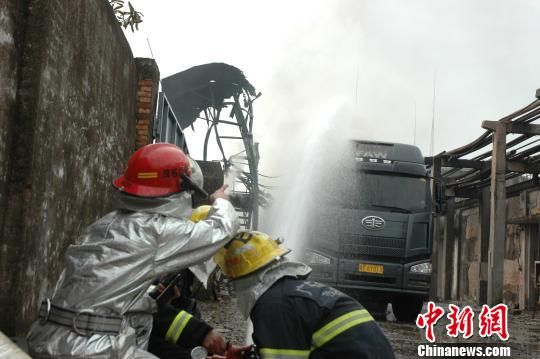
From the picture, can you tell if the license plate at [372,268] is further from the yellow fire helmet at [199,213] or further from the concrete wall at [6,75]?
the yellow fire helmet at [199,213]

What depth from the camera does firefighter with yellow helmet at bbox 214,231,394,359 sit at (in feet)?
9.30

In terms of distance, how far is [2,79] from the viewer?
4.13m

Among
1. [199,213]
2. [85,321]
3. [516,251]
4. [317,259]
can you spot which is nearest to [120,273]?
[85,321]

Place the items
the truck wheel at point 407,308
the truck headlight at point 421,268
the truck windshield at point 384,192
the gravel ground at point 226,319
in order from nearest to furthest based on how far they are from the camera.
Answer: the gravel ground at point 226,319 < the truck headlight at point 421,268 < the truck windshield at point 384,192 < the truck wheel at point 407,308

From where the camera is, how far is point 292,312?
2.87m

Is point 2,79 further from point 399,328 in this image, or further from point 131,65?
point 399,328

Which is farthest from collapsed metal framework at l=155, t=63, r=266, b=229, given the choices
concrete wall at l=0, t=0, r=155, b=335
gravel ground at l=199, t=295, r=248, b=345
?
concrete wall at l=0, t=0, r=155, b=335

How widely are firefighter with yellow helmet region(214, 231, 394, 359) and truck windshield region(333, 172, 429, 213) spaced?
9038 mm

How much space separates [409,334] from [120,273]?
305 inches

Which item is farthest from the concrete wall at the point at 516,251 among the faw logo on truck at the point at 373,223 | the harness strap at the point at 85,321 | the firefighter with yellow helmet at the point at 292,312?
the harness strap at the point at 85,321

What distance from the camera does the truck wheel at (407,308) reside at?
12.3 metres

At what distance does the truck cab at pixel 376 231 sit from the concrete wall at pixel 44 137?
609 cm

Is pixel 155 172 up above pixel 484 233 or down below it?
below

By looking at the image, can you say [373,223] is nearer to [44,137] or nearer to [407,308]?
[407,308]
